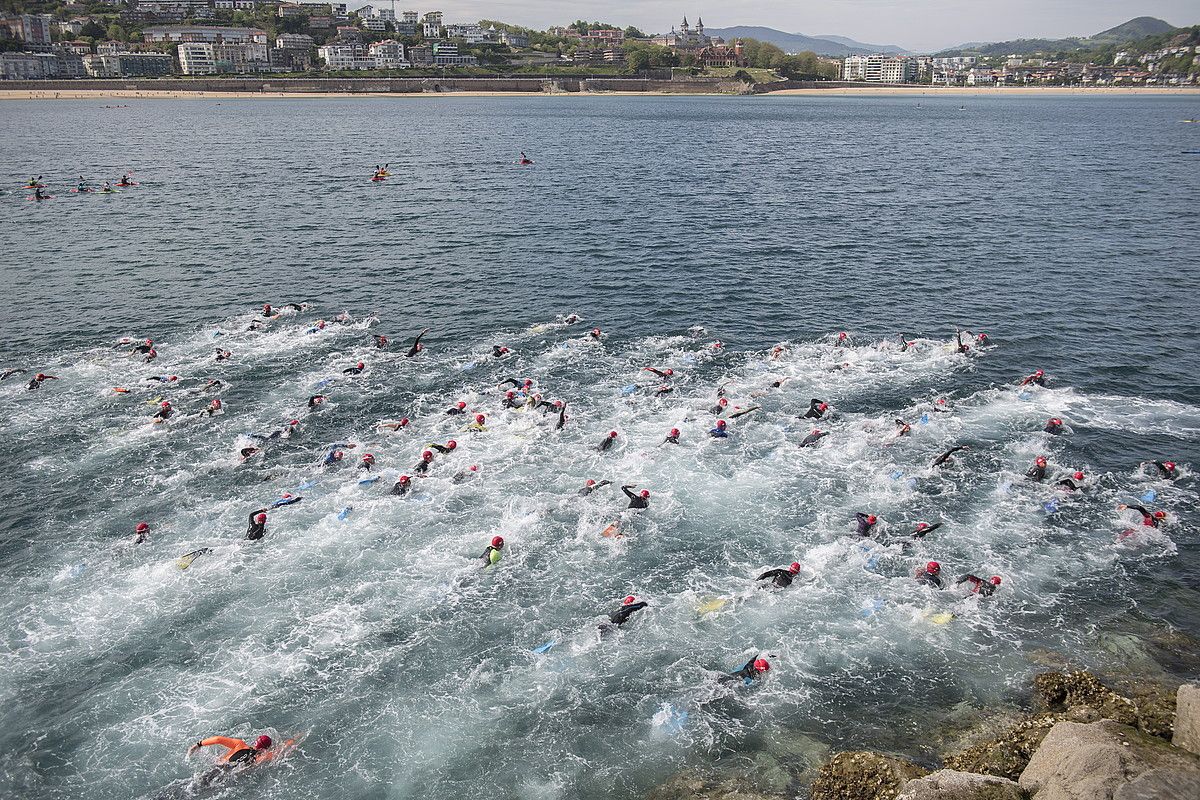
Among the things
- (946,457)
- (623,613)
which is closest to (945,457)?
(946,457)

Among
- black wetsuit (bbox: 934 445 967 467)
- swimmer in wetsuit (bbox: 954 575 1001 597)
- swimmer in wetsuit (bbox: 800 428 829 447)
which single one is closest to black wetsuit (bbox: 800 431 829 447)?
swimmer in wetsuit (bbox: 800 428 829 447)

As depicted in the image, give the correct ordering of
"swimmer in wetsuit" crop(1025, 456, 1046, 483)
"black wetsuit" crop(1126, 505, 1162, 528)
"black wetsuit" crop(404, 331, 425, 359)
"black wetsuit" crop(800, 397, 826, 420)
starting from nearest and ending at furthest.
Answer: "black wetsuit" crop(1126, 505, 1162, 528) < "swimmer in wetsuit" crop(1025, 456, 1046, 483) < "black wetsuit" crop(800, 397, 826, 420) < "black wetsuit" crop(404, 331, 425, 359)

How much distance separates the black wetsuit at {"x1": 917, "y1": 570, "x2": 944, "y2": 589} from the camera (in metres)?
28.7

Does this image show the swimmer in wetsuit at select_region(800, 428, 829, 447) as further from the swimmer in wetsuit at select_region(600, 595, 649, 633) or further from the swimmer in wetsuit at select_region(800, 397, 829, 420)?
the swimmer in wetsuit at select_region(600, 595, 649, 633)

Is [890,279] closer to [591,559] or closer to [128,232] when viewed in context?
[591,559]

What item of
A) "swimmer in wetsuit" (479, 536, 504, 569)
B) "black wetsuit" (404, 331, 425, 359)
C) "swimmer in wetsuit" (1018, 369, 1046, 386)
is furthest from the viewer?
"black wetsuit" (404, 331, 425, 359)

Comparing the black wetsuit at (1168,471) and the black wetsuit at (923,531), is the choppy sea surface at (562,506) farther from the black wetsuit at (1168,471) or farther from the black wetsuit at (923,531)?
the black wetsuit at (1168,471)

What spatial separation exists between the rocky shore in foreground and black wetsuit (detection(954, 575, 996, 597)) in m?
4.21

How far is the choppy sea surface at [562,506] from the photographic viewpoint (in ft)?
76.2

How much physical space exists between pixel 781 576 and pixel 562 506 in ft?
33.3

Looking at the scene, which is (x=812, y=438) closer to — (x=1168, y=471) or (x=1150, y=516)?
(x=1150, y=516)

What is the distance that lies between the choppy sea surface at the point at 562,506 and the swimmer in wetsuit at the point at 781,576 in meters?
0.85

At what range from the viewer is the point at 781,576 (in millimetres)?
28703

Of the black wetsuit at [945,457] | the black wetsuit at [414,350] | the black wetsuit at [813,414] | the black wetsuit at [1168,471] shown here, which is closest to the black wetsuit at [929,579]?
the black wetsuit at [945,457]
